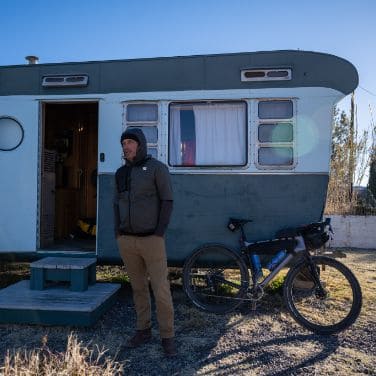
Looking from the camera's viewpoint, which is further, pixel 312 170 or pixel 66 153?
pixel 66 153

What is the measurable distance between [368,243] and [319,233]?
684 cm

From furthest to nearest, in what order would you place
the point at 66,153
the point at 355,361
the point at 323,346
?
the point at 66,153
the point at 323,346
the point at 355,361

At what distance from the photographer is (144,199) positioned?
341cm

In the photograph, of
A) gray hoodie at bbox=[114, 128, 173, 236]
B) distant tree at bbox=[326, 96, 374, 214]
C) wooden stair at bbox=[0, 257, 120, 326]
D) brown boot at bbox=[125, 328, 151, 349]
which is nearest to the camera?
gray hoodie at bbox=[114, 128, 173, 236]

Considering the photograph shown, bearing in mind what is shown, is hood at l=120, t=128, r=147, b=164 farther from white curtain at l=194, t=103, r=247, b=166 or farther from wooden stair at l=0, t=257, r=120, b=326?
wooden stair at l=0, t=257, r=120, b=326

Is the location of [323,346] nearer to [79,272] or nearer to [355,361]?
[355,361]

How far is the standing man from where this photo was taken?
3383mm

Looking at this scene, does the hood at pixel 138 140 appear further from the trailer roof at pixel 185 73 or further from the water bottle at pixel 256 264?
the water bottle at pixel 256 264

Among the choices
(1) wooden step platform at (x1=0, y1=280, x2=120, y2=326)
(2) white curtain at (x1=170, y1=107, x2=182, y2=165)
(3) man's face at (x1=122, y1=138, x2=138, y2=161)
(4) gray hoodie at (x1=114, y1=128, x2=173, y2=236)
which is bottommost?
(1) wooden step platform at (x1=0, y1=280, x2=120, y2=326)

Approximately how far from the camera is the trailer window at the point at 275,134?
4.67 metres

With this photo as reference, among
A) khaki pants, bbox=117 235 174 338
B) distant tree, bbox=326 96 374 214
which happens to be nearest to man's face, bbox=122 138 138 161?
khaki pants, bbox=117 235 174 338

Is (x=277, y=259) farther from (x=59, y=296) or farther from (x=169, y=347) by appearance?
(x=59, y=296)

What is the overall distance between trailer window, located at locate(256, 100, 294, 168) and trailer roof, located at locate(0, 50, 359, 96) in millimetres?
258

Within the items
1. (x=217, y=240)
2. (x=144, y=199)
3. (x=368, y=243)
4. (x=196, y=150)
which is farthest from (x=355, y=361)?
(x=368, y=243)
